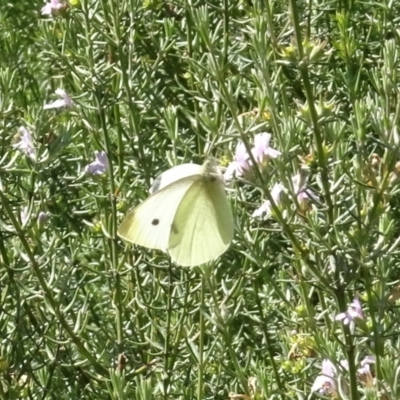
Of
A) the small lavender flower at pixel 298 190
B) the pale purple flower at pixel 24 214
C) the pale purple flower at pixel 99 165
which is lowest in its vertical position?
the small lavender flower at pixel 298 190

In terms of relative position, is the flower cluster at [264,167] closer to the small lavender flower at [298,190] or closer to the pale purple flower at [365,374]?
the small lavender flower at [298,190]

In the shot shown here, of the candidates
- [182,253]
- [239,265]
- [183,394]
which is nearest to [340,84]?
[239,265]

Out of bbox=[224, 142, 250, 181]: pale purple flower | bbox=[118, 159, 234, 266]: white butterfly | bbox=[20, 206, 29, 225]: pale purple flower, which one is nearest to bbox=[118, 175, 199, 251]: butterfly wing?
bbox=[118, 159, 234, 266]: white butterfly

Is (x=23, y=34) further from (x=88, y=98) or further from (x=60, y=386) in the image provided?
(x=60, y=386)

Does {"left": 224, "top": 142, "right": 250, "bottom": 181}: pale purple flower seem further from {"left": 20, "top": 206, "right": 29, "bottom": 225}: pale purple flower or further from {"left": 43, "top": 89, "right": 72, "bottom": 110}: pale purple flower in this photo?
{"left": 43, "top": 89, "right": 72, "bottom": 110}: pale purple flower

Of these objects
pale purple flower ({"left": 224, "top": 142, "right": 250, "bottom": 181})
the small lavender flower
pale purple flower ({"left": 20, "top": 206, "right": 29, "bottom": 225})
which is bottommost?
the small lavender flower

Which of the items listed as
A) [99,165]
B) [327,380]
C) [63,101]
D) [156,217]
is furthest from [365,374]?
[63,101]

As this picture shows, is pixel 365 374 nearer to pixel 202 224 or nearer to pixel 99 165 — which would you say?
pixel 202 224

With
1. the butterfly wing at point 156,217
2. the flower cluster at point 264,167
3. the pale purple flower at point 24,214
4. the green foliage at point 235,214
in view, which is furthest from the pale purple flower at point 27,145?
the flower cluster at point 264,167
